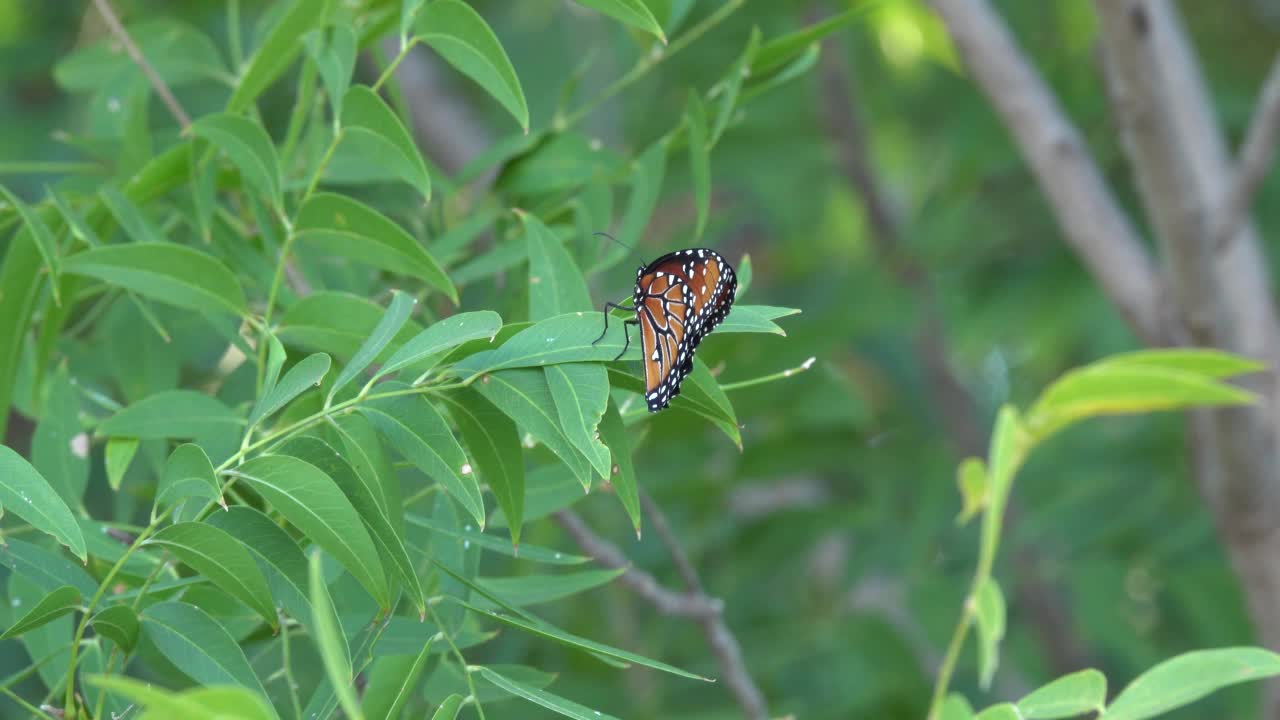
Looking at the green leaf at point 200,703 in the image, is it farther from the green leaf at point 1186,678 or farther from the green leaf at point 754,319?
the green leaf at point 1186,678

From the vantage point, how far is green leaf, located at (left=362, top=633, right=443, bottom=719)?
0.65 meters

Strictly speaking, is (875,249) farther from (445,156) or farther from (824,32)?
(824,32)

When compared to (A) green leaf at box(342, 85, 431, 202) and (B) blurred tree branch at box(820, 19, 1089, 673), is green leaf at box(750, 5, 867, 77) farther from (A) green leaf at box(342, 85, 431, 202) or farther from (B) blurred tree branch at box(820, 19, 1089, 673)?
(B) blurred tree branch at box(820, 19, 1089, 673)

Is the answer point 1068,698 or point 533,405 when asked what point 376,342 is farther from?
point 1068,698

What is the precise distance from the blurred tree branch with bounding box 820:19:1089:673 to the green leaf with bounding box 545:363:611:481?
4.50 ft

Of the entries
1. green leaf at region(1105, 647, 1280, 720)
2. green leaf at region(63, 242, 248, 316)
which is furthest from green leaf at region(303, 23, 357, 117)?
green leaf at region(1105, 647, 1280, 720)

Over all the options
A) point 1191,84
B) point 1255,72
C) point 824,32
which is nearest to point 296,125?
point 824,32

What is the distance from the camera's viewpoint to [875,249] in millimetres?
2062

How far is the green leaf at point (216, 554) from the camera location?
618mm

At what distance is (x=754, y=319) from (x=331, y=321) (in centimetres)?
26

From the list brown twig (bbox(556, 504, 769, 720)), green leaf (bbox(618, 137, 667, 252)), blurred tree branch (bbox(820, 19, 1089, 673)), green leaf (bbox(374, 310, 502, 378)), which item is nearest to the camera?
green leaf (bbox(374, 310, 502, 378))

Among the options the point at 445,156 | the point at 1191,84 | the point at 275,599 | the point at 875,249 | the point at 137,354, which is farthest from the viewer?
the point at 445,156

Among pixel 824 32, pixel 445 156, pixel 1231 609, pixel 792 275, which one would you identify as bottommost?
pixel 1231 609

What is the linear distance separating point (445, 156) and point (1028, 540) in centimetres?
121
